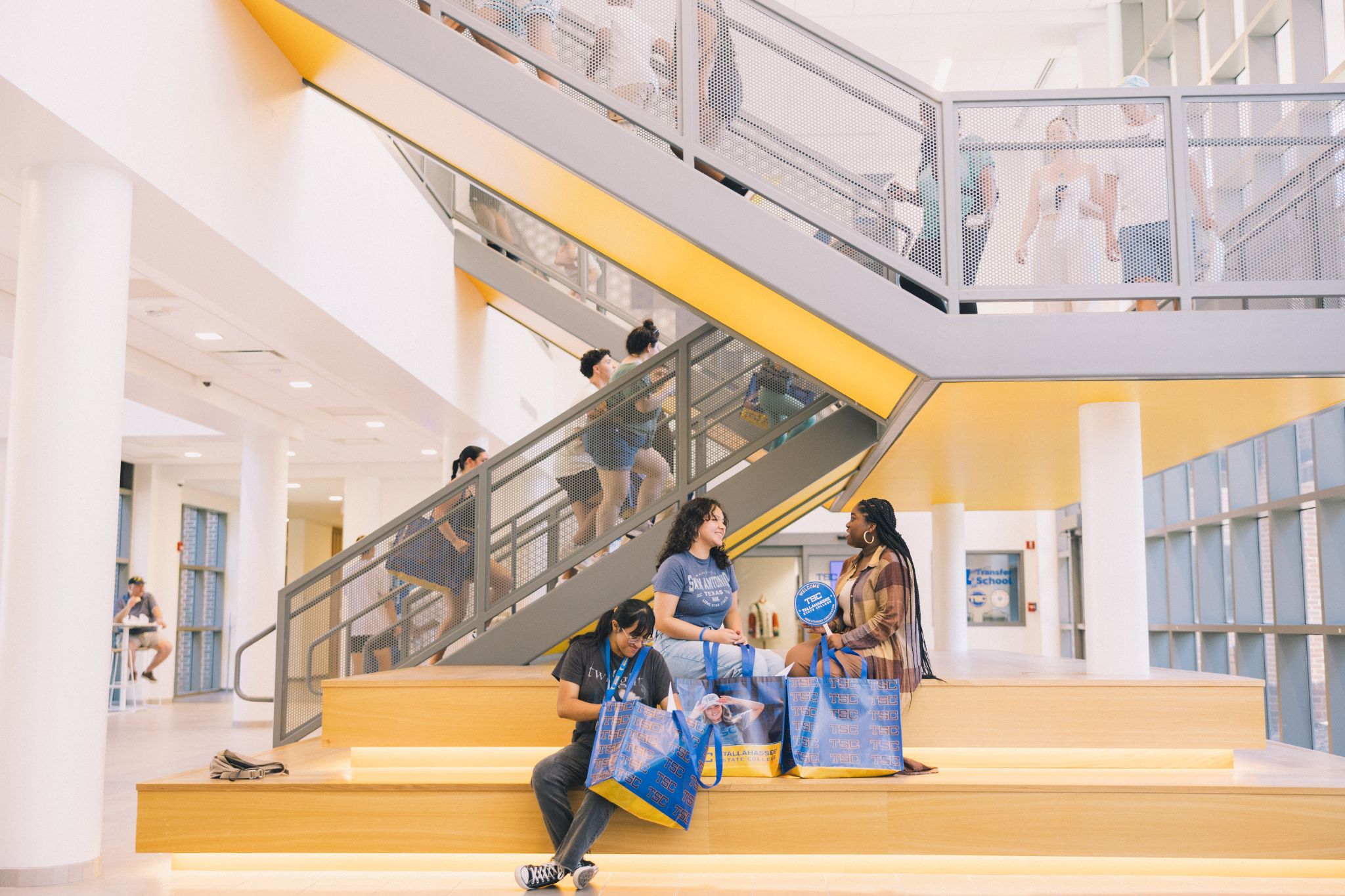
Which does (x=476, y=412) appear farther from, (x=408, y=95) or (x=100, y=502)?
(x=100, y=502)

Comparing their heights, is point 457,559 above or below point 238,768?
above

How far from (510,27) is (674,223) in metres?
Answer: 1.47

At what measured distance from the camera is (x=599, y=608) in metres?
7.68

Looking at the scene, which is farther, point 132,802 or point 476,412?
point 476,412

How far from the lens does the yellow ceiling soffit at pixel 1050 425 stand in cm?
597

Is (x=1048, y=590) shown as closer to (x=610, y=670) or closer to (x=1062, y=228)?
(x=1062, y=228)

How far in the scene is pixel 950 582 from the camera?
11.3 metres

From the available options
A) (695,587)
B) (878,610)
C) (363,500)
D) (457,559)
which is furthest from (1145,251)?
(363,500)

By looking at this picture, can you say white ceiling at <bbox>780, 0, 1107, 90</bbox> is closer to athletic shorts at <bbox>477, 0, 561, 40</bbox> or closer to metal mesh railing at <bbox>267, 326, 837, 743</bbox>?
metal mesh railing at <bbox>267, 326, 837, 743</bbox>

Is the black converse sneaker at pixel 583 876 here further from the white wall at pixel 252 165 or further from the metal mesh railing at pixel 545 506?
the white wall at pixel 252 165

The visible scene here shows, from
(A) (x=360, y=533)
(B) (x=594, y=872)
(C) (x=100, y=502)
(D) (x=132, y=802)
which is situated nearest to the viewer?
(B) (x=594, y=872)

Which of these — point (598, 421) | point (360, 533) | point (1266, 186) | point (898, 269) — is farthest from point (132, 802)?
point (360, 533)

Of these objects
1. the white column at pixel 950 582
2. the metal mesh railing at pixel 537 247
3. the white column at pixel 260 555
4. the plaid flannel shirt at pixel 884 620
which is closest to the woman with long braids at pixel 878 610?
the plaid flannel shirt at pixel 884 620

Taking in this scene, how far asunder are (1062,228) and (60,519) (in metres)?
5.04
